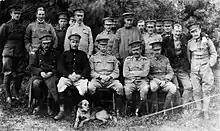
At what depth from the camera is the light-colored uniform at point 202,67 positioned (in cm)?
559

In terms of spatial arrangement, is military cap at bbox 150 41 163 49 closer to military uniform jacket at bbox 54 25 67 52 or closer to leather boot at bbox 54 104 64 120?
military uniform jacket at bbox 54 25 67 52

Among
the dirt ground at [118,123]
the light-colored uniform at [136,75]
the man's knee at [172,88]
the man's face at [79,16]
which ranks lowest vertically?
the dirt ground at [118,123]

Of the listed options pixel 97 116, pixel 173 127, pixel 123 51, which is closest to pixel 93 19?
pixel 123 51

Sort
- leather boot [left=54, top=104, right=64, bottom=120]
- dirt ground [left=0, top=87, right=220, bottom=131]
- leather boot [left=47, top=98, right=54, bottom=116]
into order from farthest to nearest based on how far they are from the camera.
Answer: leather boot [left=47, top=98, right=54, bottom=116]
leather boot [left=54, top=104, right=64, bottom=120]
dirt ground [left=0, top=87, right=220, bottom=131]

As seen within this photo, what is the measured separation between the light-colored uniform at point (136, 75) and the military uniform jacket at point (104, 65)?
204mm

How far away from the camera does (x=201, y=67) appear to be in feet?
18.6

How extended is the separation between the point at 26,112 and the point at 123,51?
2.37m

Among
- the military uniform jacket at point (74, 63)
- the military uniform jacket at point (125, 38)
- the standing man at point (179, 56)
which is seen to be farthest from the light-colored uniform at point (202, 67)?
the military uniform jacket at point (74, 63)

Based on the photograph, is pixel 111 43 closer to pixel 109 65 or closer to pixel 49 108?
pixel 109 65

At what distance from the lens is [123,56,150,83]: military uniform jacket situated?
222 inches

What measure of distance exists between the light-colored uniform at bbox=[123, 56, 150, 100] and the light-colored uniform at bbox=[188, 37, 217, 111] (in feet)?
3.11

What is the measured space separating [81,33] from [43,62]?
3.54 ft

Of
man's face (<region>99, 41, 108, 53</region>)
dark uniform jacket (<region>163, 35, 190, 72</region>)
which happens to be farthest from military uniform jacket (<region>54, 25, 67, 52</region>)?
dark uniform jacket (<region>163, 35, 190, 72</region>)

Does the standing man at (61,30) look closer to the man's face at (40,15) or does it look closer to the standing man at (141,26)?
the man's face at (40,15)
